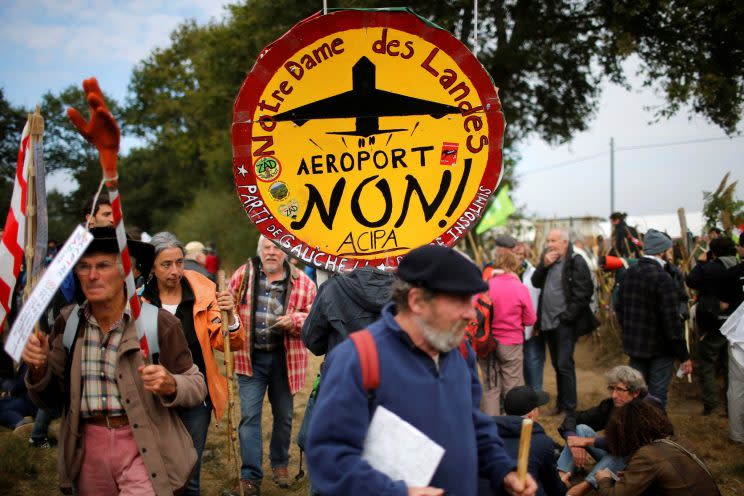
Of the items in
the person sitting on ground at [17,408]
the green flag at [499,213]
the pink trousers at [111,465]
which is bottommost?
the person sitting on ground at [17,408]

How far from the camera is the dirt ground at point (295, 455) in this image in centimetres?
552

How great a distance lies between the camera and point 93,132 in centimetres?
241

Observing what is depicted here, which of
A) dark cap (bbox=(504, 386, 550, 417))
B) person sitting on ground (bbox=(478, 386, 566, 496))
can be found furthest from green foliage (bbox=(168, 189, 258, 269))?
person sitting on ground (bbox=(478, 386, 566, 496))

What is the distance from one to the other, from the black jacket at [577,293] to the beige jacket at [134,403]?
16.3 ft

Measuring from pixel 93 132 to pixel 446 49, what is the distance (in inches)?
75.6

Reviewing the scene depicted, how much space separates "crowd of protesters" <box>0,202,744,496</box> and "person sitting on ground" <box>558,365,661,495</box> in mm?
13

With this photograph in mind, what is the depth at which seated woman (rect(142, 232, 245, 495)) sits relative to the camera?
4.19 m

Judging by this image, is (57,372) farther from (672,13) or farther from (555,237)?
(672,13)

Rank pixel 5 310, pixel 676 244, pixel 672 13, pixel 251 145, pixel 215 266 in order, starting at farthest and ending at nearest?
pixel 215 266, pixel 672 13, pixel 676 244, pixel 251 145, pixel 5 310

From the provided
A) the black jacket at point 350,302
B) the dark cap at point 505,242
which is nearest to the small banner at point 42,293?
the black jacket at point 350,302

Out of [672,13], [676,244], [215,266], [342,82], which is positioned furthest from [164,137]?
[342,82]

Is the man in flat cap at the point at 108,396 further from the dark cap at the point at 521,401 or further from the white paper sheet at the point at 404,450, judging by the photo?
the dark cap at the point at 521,401

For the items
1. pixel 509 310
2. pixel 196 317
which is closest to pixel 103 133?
pixel 196 317

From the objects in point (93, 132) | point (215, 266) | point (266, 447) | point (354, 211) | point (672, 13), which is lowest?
point (266, 447)
